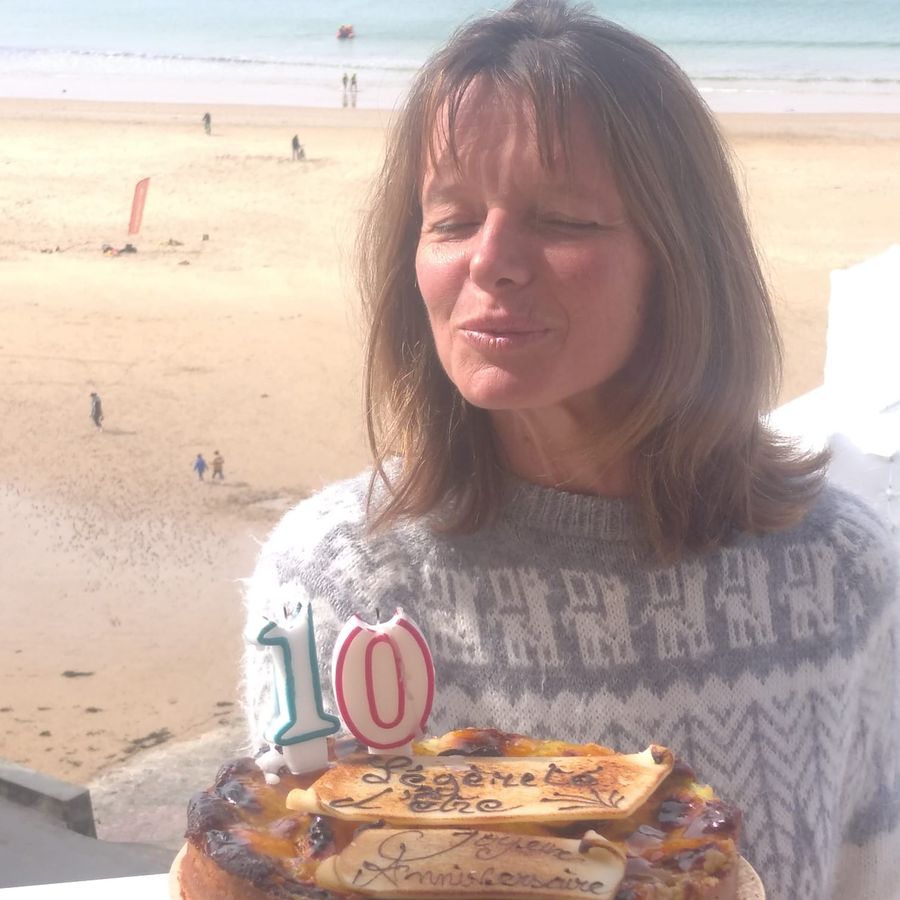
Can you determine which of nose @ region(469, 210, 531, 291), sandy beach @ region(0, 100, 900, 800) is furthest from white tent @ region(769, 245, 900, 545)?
nose @ region(469, 210, 531, 291)

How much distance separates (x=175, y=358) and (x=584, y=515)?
342 inches

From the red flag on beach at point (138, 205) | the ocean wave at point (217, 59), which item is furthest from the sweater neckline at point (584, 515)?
the ocean wave at point (217, 59)

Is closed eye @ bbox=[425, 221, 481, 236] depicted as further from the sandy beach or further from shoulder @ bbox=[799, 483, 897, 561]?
the sandy beach

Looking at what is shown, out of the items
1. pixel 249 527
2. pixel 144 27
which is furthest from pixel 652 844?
pixel 144 27

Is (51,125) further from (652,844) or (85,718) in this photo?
(652,844)

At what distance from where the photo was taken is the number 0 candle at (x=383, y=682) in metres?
0.94

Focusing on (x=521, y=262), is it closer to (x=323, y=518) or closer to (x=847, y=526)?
(x=323, y=518)

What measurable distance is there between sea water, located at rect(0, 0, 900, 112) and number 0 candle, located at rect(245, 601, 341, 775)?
17854 mm

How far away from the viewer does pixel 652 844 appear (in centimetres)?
90

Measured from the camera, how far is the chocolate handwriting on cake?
864 mm

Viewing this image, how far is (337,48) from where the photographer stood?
25109 mm

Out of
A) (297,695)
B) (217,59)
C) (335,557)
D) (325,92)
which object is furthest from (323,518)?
→ (217,59)

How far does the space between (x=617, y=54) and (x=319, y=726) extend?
2.42ft

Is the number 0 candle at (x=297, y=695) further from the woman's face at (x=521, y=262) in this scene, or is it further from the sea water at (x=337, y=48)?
the sea water at (x=337, y=48)
